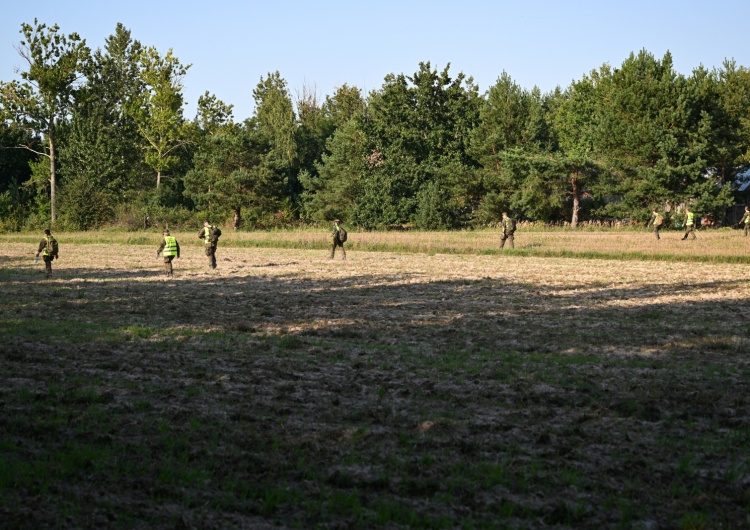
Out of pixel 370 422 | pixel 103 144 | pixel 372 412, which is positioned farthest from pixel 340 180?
pixel 370 422

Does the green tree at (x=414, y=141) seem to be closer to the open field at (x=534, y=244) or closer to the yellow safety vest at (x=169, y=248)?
the open field at (x=534, y=244)

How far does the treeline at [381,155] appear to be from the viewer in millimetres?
62969

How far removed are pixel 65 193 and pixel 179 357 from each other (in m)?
64.9

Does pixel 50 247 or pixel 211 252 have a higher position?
pixel 50 247

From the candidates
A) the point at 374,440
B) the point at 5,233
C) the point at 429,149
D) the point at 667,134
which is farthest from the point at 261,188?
the point at 374,440

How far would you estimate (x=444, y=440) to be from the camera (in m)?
8.23

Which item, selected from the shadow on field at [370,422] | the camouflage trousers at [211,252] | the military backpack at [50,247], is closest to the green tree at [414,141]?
the camouflage trousers at [211,252]

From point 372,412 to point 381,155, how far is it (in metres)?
65.7

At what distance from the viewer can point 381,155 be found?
74000 mm

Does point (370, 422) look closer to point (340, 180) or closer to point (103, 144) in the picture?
point (340, 180)

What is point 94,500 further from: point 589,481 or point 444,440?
point 589,481

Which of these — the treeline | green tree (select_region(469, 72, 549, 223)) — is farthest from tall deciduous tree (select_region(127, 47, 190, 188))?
green tree (select_region(469, 72, 549, 223))

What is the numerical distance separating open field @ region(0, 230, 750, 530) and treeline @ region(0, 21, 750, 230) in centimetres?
4417

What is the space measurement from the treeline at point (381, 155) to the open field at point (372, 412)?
145 ft
